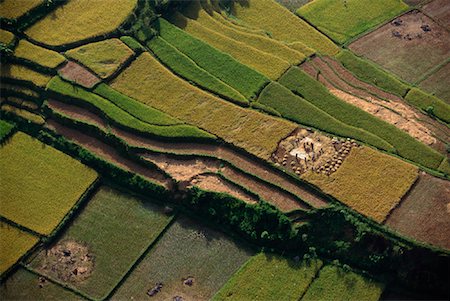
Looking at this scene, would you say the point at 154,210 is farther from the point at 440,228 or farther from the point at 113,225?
the point at 440,228

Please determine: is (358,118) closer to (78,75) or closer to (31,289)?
(78,75)

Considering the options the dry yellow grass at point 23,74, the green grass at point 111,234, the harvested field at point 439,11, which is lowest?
the green grass at point 111,234

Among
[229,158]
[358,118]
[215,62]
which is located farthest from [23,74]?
[358,118]

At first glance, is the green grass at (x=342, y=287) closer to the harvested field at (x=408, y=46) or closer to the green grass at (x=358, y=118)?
the green grass at (x=358, y=118)

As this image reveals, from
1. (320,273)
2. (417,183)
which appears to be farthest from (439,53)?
(320,273)

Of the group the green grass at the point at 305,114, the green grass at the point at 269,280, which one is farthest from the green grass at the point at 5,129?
the green grass at the point at 269,280

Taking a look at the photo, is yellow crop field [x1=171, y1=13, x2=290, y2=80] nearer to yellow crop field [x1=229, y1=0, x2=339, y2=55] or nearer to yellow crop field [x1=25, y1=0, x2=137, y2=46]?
yellow crop field [x1=229, y1=0, x2=339, y2=55]

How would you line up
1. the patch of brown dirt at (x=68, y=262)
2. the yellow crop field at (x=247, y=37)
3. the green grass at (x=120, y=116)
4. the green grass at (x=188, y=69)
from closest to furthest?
the patch of brown dirt at (x=68, y=262)
the green grass at (x=120, y=116)
the green grass at (x=188, y=69)
the yellow crop field at (x=247, y=37)

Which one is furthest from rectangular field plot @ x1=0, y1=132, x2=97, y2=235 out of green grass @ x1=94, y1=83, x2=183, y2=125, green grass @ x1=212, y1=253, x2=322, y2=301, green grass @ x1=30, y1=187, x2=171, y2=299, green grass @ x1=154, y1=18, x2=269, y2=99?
green grass @ x1=154, y1=18, x2=269, y2=99
